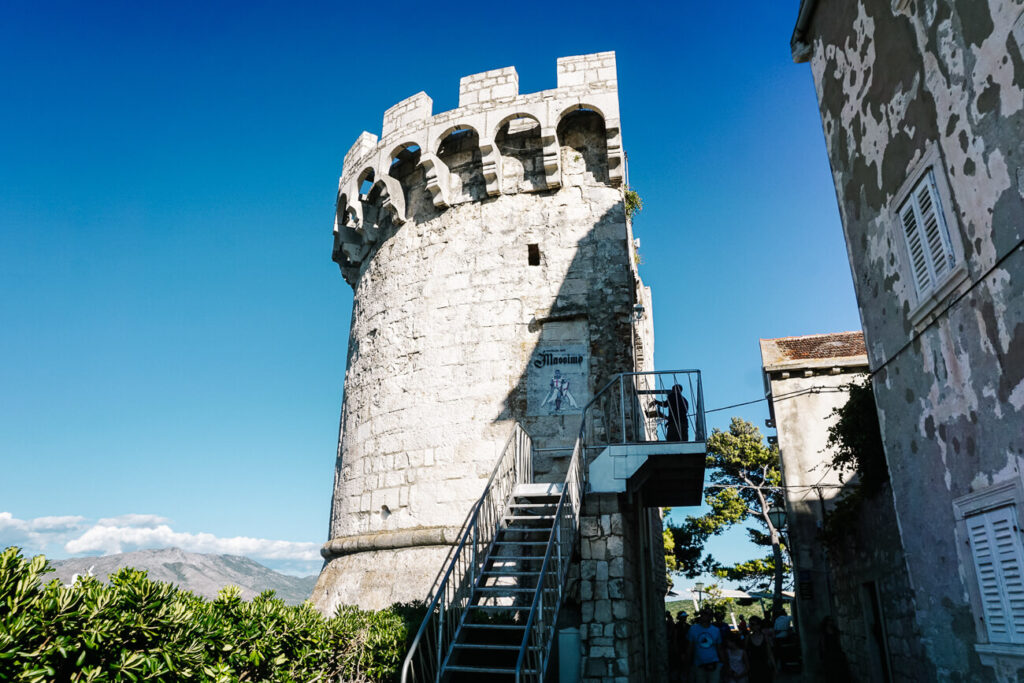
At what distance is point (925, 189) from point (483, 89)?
8050 millimetres

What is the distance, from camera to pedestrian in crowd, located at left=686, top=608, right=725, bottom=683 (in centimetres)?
928

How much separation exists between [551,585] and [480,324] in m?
4.56

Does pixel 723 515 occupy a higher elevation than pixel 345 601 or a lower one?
higher

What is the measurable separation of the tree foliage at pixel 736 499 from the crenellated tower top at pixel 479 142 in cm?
1731

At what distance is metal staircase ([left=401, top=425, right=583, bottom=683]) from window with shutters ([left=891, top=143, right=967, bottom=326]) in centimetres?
385

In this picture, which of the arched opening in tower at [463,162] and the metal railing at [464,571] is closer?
the metal railing at [464,571]

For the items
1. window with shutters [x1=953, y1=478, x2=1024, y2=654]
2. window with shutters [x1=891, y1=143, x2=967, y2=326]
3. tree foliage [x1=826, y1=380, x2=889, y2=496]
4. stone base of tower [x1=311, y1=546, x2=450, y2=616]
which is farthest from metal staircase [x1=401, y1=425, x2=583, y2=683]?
window with shutters [x1=891, y1=143, x2=967, y2=326]

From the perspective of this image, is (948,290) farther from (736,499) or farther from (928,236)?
(736,499)

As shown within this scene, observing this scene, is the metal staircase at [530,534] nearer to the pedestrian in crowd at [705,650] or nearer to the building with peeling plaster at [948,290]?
the pedestrian in crowd at [705,650]

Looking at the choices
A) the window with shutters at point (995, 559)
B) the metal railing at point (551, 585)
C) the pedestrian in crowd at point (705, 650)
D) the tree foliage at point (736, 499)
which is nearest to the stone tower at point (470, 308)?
the metal railing at point (551, 585)

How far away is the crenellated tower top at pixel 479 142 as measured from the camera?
35.3 ft

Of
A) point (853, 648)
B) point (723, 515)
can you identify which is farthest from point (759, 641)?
point (723, 515)

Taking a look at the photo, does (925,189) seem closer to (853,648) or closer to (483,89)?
(483,89)

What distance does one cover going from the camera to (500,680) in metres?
6.29
